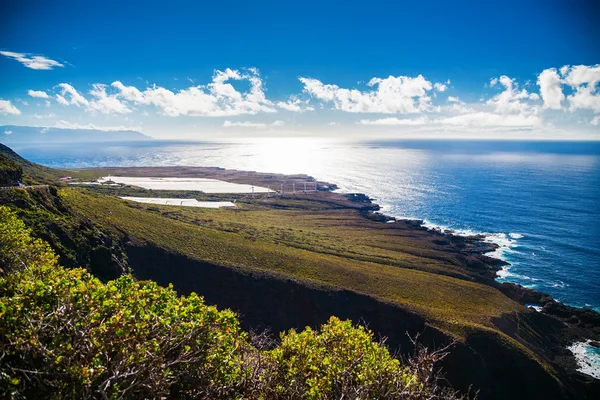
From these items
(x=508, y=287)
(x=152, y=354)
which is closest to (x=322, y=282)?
(x=508, y=287)

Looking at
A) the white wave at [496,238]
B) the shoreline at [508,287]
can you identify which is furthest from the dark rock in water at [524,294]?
the white wave at [496,238]

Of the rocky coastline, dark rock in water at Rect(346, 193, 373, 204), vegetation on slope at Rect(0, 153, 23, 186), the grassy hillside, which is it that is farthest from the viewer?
dark rock in water at Rect(346, 193, 373, 204)

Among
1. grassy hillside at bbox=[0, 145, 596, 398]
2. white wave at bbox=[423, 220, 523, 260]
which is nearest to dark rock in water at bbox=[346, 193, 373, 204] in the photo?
white wave at bbox=[423, 220, 523, 260]

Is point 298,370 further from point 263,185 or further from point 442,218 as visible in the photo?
point 263,185

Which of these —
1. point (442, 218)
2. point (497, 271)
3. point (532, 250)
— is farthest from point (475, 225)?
point (497, 271)

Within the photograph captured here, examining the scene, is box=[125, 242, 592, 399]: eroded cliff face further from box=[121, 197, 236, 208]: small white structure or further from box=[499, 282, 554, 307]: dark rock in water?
box=[121, 197, 236, 208]: small white structure
